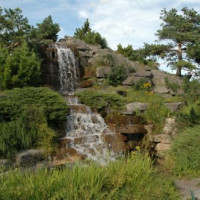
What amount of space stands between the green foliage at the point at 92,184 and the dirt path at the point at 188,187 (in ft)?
0.61

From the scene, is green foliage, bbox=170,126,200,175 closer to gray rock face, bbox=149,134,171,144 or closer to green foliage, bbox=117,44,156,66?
gray rock face, bbox=149,134,171,144

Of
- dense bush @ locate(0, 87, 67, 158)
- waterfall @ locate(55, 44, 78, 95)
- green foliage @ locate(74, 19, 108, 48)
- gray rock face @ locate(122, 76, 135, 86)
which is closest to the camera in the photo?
dense bush @ locate(0, 87, 67, 158)

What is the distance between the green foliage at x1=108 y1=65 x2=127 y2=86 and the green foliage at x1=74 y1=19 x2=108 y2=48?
4.95m

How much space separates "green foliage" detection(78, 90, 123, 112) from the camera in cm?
1105

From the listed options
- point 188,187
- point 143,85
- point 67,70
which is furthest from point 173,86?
point 188,187

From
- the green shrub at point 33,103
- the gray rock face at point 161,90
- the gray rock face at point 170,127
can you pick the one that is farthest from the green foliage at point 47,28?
the gray rock face at point 170,127

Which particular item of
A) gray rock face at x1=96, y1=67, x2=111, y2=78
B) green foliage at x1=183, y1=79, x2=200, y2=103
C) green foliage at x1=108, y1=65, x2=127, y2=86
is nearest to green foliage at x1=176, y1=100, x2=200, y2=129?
green foliage at x1=183, y1=79, x2=200, y2=103

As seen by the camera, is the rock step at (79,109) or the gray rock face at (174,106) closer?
the rock step at (79,109)

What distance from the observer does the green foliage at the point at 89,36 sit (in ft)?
65.5

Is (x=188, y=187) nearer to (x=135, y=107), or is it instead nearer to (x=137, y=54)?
(x=135, y=107)

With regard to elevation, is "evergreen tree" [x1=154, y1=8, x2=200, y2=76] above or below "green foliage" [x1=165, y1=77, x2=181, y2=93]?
above

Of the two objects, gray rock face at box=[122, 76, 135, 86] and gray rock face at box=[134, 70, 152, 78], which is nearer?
gray rock face at box=[122, 76, 135, 86]

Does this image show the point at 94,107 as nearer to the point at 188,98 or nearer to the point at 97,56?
the point at 188,98

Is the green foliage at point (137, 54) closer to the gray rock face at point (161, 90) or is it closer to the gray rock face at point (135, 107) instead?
the gray rock face at point (161, 90)
